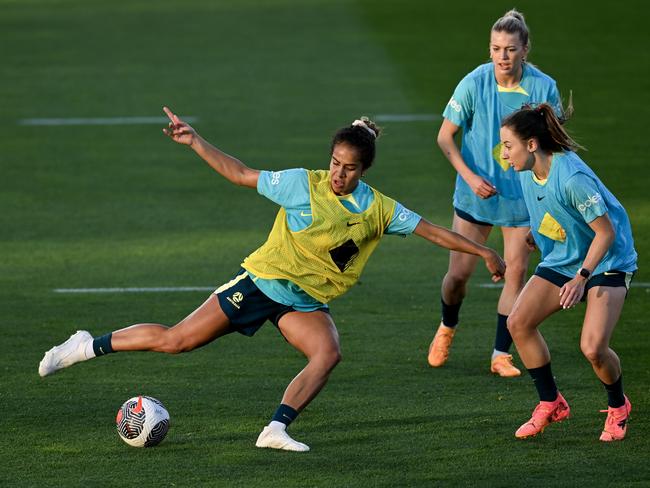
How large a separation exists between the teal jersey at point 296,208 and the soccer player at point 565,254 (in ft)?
2.09

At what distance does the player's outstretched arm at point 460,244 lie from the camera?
6828 millimetres

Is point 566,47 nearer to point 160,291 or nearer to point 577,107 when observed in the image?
point 577,107

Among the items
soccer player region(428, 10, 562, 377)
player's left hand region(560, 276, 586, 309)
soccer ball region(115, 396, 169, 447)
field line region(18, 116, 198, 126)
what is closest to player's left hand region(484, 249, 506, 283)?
player's left hand region(560, 276, 586, 309)

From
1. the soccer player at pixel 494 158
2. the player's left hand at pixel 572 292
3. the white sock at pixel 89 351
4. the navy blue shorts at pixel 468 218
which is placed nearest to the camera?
the player's left hand at pixel 572 292

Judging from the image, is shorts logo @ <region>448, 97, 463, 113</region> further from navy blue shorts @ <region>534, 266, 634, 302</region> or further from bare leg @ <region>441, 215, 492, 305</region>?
navy blue shorts @ <region>534, 266, 634, 302</region>

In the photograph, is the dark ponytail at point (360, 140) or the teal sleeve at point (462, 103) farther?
the teal sleeve at point (462, 103)

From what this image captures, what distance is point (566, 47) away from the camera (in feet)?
68.0

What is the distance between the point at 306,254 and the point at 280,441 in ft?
3.12

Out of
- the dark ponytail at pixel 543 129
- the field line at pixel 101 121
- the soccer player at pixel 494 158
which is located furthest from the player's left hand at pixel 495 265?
the field line at pixel 101 121

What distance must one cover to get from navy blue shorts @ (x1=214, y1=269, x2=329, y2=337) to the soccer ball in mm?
596

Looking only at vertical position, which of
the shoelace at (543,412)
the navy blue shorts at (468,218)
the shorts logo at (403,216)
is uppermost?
the shorts logo at (403,216)

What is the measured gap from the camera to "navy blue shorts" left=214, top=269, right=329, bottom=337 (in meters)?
6.94

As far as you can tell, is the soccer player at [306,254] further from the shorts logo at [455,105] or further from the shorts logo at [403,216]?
the shorts logo at [455,105]

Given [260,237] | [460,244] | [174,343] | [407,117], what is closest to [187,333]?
[174,343]
